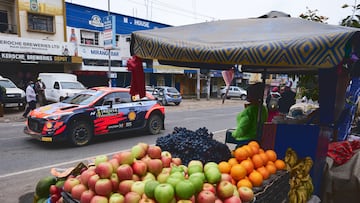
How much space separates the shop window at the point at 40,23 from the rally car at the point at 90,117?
14.0 m

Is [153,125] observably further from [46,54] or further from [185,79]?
[185,79]

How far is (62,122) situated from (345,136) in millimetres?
6305

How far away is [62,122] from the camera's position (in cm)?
652

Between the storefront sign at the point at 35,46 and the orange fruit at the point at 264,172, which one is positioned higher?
the storefront sign at the point at 35,46

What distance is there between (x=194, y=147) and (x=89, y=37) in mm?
21546

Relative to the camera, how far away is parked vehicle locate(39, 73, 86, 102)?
15.0 meters

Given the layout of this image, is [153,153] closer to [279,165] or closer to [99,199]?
[99,199]

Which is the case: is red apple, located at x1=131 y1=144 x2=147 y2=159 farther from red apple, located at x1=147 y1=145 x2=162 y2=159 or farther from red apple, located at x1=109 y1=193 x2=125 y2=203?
red apple, located at x1=109 y1=193 x2=125 y2=203

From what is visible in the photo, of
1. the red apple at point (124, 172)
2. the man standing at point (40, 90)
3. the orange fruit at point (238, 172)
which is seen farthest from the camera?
the man standing at point (40, 90)

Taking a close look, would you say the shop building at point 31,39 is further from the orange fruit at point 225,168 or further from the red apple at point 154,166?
the orange fruit at point 225,168

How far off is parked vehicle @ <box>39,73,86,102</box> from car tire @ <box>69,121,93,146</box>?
866 centimetres

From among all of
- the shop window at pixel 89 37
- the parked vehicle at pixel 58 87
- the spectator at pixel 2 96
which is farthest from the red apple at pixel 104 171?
the shop window at pixel 89 37

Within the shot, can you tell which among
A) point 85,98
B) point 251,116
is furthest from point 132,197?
point 85,98

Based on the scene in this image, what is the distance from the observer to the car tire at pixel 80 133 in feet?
22.4
